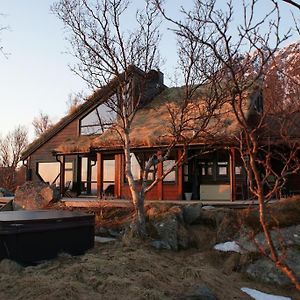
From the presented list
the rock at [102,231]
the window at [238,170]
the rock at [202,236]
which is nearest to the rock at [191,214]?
the rock at [202,236]

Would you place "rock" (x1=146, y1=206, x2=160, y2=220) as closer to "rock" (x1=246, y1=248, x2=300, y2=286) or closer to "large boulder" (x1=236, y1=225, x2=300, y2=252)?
"large boulder" (x1=236, y1=225, x2=300, y2=252)

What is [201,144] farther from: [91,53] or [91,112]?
[91,112]

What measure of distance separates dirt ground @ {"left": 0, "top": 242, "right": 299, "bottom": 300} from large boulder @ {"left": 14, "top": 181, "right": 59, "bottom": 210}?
618cm

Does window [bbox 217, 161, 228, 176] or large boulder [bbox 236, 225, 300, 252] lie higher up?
window [bbox 217, 161, 228, 176]

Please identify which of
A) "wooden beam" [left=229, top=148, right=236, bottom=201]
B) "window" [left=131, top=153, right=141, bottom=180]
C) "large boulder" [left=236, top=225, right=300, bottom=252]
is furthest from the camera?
"window" [left=131, top=153, right=141, bottom=180]

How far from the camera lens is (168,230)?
10344mm

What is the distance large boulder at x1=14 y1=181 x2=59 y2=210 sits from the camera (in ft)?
48.6

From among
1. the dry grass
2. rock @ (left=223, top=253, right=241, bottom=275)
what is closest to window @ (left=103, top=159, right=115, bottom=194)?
the dry grass

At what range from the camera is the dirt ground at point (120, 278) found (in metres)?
6.23

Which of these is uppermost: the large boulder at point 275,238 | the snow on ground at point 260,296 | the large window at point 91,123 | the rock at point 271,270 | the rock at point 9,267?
the large window at point 91,123

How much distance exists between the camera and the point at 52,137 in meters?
23.3

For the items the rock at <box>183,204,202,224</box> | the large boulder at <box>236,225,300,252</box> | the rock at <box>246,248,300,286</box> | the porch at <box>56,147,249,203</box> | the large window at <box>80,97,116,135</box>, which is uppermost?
the large window at <box>80,97,116,135</box>

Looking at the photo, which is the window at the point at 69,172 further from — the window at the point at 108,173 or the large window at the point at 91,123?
the window at the point at 108,173

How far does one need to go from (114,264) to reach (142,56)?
20.6 feet
